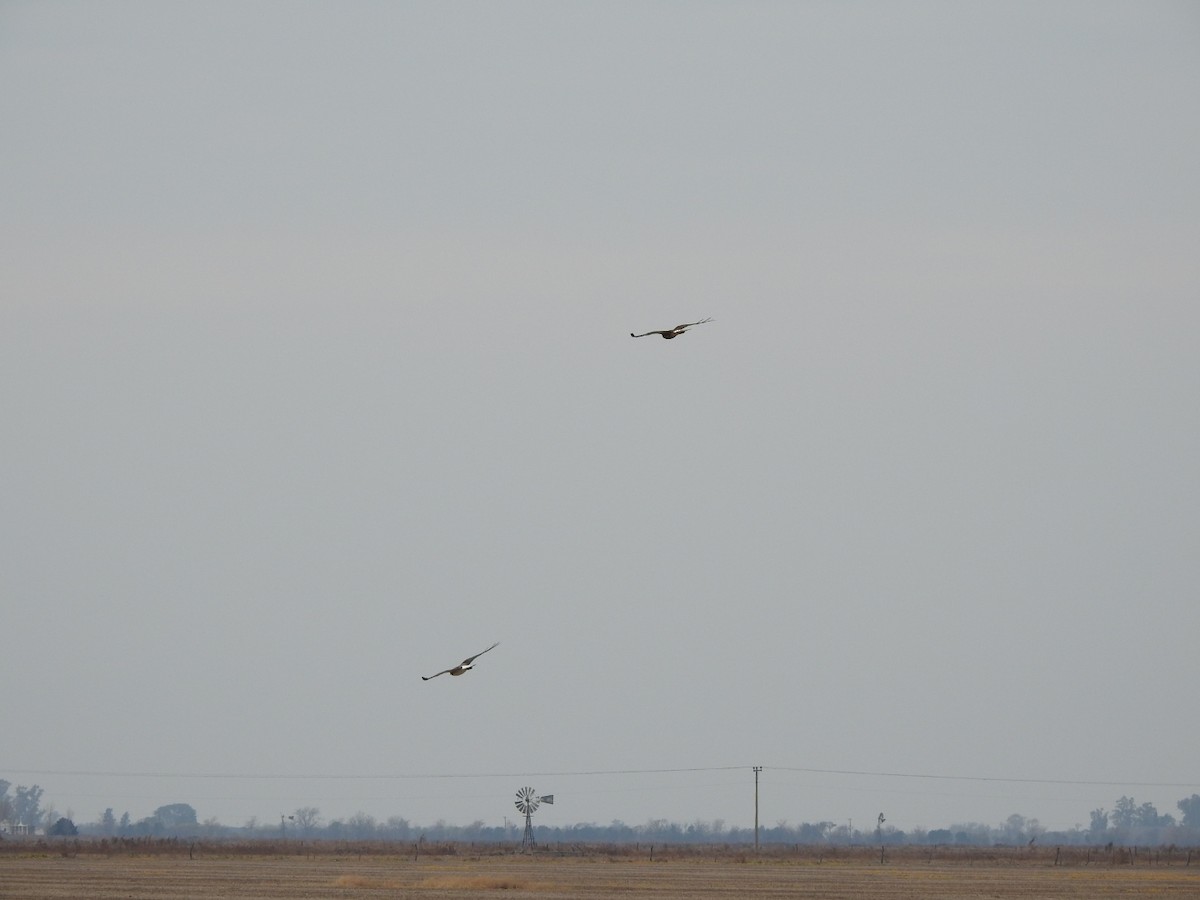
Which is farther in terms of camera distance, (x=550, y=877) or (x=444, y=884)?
(x=550, y=877)

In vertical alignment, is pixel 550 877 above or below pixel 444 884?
below

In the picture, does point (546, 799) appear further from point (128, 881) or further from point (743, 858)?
point (128, 881)

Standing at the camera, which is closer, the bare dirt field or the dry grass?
the bare dirt field

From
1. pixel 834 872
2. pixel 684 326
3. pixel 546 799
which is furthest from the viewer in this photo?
pixel 546 799

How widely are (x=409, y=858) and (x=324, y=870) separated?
28.9 meters

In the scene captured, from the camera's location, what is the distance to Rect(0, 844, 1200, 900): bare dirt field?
67.2 metres

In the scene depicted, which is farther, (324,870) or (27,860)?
(27,860)

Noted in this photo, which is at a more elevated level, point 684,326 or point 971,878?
point 684,326

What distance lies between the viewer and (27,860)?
10188 cm

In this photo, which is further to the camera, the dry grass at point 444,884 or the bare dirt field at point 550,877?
the dry grass at point 444,884

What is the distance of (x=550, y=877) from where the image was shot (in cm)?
8462

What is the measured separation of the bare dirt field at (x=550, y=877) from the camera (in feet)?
221

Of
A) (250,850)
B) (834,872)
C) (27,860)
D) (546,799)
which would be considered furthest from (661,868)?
(546,799)

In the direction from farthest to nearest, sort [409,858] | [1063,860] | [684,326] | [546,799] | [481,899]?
[546,799] → [1063,860] → [409,858] → [481,899] → [684,326]
